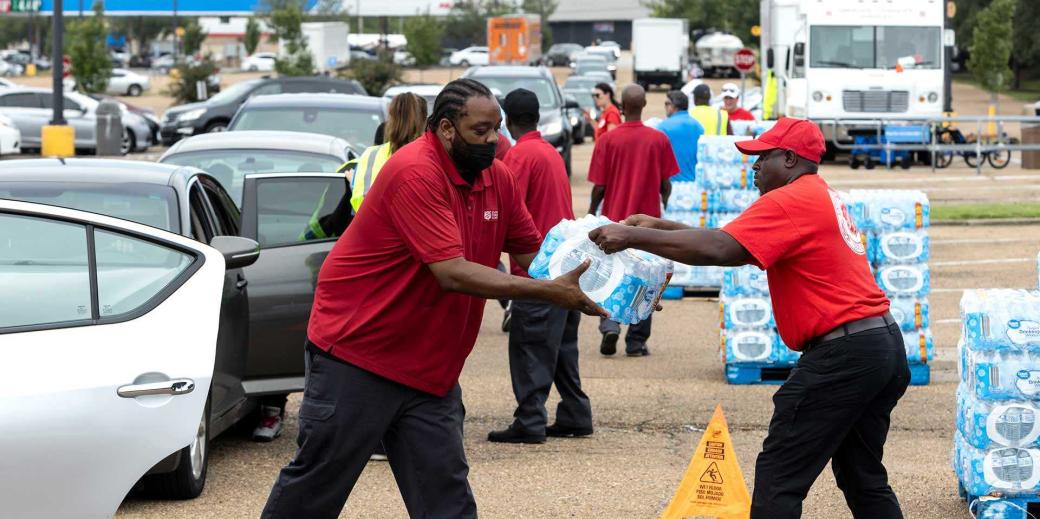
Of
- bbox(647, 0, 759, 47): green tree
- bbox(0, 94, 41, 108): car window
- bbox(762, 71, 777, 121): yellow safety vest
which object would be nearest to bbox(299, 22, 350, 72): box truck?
bbox(647, 0, 759, 47): green tree

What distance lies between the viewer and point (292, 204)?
8539 mm

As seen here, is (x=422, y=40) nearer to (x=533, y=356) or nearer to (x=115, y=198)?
(x=533, y=356)

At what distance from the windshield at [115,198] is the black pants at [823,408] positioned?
3.40 meters

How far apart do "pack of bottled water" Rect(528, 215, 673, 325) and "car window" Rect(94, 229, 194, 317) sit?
1.46 metres

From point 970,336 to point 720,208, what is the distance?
6.99 metres

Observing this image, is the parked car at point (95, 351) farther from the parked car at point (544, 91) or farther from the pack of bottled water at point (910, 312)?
the parked car at point (544, 91)

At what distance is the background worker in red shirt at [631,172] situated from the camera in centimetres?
1084

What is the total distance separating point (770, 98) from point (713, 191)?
69.7 feet

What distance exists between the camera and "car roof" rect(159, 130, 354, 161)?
1120 centimetres

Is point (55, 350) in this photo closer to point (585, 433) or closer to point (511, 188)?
point (511, 188)

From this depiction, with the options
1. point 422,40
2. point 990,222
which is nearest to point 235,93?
point 990,222

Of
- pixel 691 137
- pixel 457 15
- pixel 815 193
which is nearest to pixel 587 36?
pixel 457 15

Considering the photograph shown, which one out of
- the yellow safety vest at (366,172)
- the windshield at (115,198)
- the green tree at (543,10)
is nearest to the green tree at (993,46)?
the yellow safety vest at (366,172)

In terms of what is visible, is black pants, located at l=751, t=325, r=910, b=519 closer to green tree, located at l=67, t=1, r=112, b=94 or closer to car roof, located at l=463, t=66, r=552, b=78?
car roof, located at l=463, t=66, r=552, b=78
